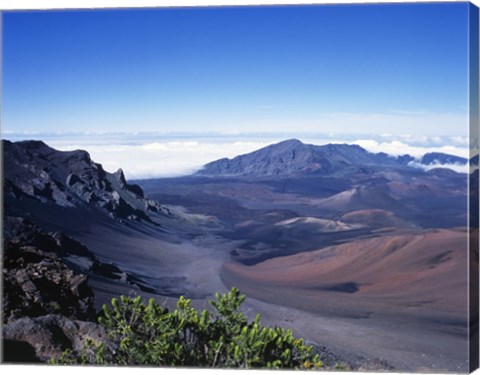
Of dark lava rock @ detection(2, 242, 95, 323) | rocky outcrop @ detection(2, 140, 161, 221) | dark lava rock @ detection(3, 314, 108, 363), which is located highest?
rocky outcrop @ detection(2, 140, 161, 221)

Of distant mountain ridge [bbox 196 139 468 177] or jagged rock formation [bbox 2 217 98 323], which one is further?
distant mountain ridge [bbox 196 139 468 177]

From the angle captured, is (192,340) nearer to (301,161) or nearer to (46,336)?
(46,336)

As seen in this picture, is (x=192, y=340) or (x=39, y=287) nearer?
(x=192, y=340)

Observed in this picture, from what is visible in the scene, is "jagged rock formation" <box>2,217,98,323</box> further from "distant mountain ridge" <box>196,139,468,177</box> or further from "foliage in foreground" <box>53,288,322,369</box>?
"distant mountain ridge" <box>196,139,468,177</box>

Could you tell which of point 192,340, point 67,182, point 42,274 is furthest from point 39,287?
point 192,340

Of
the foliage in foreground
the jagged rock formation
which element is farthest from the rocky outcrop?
the foliage in foreground

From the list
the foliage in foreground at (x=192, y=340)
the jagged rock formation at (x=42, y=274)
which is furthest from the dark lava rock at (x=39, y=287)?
the foliage in foreground at (x=192, y=340)
